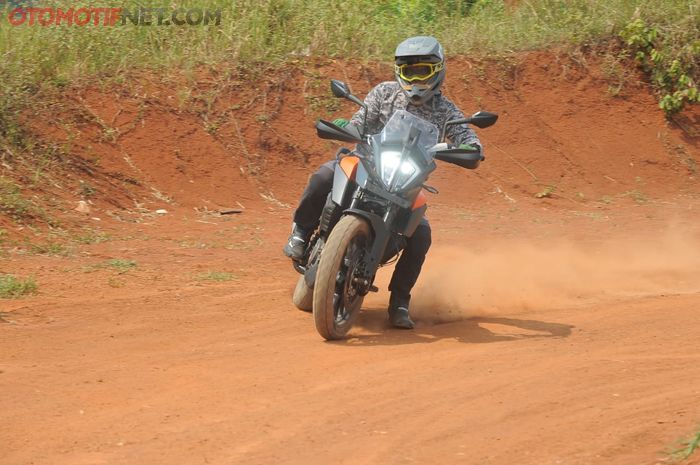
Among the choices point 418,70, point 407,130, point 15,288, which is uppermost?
point 418,70

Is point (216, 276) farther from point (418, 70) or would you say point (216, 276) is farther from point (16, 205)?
point (418, 70)

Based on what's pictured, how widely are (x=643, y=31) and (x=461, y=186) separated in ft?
14.3

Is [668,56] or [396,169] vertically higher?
[668,56]

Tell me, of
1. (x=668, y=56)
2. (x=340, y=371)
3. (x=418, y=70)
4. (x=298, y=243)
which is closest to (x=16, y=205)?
(x=298, y=243)

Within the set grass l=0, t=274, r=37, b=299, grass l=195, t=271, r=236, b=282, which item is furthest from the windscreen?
grass l=0, t=274, r=37, b=299

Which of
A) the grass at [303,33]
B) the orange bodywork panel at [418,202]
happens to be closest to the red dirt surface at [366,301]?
the grass at [303,33]

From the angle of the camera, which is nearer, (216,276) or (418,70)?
(418,70)

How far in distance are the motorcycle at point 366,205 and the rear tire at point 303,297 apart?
1.19 feet

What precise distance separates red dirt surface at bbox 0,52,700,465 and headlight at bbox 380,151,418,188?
1.03 metres

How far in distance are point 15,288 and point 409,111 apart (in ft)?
10.0

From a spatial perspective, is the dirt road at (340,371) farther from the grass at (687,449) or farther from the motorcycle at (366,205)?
the motorcycle at (366,205)

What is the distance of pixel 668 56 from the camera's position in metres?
15.2

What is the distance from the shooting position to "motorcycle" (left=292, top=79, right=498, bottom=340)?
20.0ft

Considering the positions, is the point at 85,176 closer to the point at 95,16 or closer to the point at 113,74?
the point at 113,74
